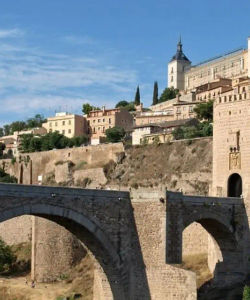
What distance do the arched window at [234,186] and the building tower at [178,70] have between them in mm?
80195

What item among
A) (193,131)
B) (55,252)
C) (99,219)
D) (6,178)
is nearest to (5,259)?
(55,252)

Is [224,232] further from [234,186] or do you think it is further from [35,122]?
[35,122]

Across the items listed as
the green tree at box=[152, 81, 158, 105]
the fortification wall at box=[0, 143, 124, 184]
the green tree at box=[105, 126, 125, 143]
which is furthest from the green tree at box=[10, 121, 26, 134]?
the fortification wall at box=[0, 143, 124, 184]

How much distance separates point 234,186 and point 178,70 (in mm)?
81876

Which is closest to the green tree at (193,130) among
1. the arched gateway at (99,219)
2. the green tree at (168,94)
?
the arched gateway at (99,219)

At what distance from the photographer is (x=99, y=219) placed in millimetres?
26172

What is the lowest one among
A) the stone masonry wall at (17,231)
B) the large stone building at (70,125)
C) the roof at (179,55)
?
the stone masonry wall at (17,231)

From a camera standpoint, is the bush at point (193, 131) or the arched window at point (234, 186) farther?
the bush at point (193, 131)

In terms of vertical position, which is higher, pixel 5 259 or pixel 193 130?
pixel 193 130

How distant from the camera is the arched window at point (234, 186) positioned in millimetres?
34316

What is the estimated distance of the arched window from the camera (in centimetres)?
3432

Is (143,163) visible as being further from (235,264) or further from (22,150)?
(22,150)

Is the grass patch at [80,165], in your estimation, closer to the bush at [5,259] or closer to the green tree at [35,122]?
the bush at [5,259]

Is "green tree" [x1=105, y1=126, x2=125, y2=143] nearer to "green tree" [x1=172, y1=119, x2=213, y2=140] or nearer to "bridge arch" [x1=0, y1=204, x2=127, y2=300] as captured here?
"green tree" [x1=172, y1=119, x2=213, y2=140]
